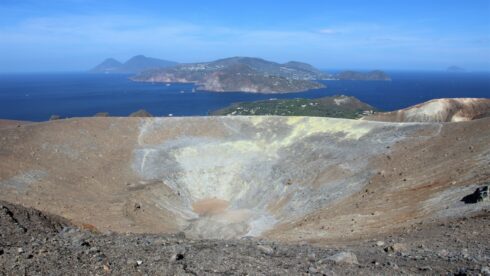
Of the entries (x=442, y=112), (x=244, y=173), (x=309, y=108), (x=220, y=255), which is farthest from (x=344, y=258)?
(x=309, y=108)

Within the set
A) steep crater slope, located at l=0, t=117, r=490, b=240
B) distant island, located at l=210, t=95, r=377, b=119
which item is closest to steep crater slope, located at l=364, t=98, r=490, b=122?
steep crater slope, located at l=0, t=117, r=490, b=240

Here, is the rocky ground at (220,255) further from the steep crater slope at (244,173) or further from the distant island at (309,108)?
the distant island at (309,108)

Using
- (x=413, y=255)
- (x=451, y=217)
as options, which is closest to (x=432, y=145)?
(x=451, y=217)

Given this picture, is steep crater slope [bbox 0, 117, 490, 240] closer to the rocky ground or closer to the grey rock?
the rocky ground

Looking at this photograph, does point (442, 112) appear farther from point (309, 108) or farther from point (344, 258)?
point (309, 108)

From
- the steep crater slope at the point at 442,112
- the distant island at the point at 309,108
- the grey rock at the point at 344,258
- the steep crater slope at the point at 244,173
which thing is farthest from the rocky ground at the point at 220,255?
the distant island at the point at 309,108

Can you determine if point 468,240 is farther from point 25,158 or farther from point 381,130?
A: point 25,158
